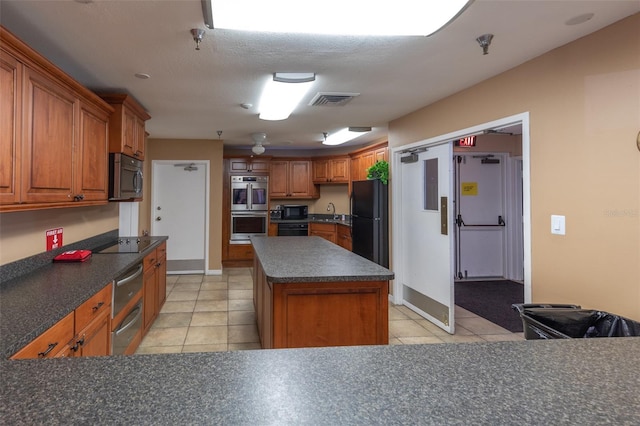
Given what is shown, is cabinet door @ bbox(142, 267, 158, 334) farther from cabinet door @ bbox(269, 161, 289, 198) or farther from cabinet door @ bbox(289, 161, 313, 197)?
cabinet door @ bbox(289, 161, 313, 197)

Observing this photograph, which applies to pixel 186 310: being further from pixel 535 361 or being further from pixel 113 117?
pixel 535 361

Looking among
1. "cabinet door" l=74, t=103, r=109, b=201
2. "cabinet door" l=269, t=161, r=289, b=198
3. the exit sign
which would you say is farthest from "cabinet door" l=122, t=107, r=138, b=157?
the exit sign

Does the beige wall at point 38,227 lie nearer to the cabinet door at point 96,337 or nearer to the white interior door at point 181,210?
the cabinet door at point 96,337

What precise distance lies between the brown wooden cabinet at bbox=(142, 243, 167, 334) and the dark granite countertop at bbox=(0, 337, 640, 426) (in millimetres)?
2527

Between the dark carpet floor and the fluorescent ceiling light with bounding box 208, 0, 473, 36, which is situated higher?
the fluorescent ceiling light with bounding box 208, 0, 473, 36

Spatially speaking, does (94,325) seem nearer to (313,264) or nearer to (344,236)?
(313,264)

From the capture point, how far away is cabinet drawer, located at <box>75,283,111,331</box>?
172 cm

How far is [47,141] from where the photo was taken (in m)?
2.04

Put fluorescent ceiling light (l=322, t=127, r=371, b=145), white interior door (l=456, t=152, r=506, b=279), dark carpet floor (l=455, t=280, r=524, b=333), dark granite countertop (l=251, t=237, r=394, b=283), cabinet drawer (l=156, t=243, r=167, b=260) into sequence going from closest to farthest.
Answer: dark granite countertop (l=251, t=237, r=394, b=283) < cabinet drawer (l=156, t=243, r=167, b=260) < dark carpet floor (l=455, t=280, r=524, b=333) < fluorescent ceiling light (l=322, t=127, r=371, b=145) < white interior door (l=456, t=152, r=506, b=279)

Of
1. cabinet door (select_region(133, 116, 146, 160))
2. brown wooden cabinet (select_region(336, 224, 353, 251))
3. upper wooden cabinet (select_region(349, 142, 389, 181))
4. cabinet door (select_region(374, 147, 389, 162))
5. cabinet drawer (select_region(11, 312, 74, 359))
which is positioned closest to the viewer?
cabinet drawer (select_region(11, 312, 74, 359))

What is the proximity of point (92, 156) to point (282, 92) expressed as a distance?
1.57 metres

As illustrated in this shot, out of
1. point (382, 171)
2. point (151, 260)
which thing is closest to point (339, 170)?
point (382, 171)

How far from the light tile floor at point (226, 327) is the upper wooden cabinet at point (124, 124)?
1.75m

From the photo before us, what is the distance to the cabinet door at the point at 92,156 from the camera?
2.50 meters
